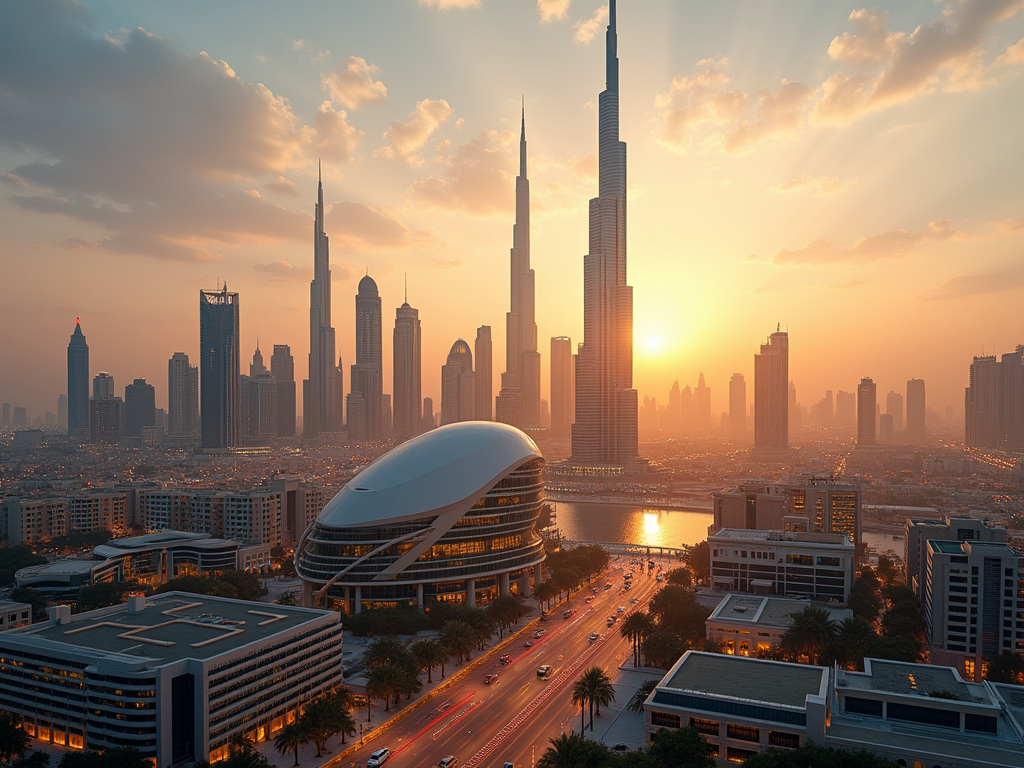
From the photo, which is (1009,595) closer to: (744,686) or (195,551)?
(744,686)

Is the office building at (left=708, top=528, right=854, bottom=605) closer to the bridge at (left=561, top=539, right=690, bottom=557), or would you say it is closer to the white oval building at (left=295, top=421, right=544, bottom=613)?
the white oval building at (left=295, top=421, right=544, bottom=613)

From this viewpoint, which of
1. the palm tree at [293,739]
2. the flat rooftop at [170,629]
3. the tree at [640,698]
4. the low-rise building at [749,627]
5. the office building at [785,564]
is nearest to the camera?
the palm tree at [293,739]

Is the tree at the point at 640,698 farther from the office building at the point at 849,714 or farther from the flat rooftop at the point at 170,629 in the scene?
the flat rooftop at the point at 170,629

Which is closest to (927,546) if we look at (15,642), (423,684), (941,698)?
(941,698)

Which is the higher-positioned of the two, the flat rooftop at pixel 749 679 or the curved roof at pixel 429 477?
the curved roof at pixel 429 477

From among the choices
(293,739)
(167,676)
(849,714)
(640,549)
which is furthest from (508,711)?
(640,549)

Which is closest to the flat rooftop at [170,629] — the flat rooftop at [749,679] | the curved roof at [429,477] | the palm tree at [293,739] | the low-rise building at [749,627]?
the palm tree at [293,739]

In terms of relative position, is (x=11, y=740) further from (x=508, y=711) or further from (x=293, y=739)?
(x=508, y=711)
